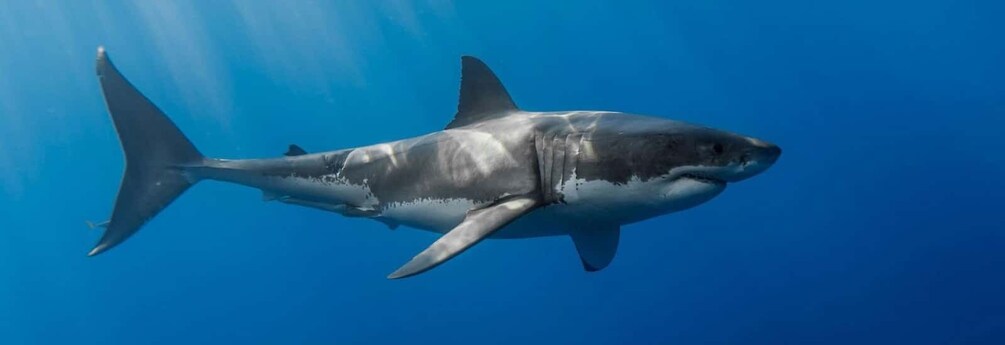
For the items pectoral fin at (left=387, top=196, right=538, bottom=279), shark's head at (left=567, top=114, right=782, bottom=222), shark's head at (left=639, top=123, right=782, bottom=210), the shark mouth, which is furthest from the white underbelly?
the shark mouth

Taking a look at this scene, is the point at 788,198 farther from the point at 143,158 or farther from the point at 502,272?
the point at 143,158

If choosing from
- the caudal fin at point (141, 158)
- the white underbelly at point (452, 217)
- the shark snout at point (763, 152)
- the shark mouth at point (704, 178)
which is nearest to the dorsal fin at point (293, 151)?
the caudal fin at point (141, 158)

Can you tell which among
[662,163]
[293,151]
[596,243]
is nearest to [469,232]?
[662,163]

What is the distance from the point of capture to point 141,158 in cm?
612

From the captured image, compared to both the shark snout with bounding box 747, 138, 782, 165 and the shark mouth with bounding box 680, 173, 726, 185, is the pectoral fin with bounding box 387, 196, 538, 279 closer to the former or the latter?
the shark mouth with bounding box 680, 173, 726, 185

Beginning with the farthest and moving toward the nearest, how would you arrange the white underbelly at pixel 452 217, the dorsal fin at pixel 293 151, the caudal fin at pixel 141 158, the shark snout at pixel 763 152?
the dorsal fin at pixel 293 151
the caudal fin at pixel 141 158
the white underbelly at pixel 452 217
the shark snout at pixel 763 152

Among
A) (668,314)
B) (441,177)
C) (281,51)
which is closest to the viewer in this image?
(441,177)

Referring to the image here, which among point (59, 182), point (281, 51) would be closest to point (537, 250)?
point (281, 51)

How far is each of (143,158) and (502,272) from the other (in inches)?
739

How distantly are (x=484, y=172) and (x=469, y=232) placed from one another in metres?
0.81

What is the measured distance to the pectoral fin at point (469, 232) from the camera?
359 centimetres

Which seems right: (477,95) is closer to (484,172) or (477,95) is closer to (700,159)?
(484,172)

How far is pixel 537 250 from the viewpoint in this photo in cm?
2423

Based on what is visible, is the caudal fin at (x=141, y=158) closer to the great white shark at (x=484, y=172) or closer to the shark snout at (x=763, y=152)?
the great white shark at (x=484, y=172)
